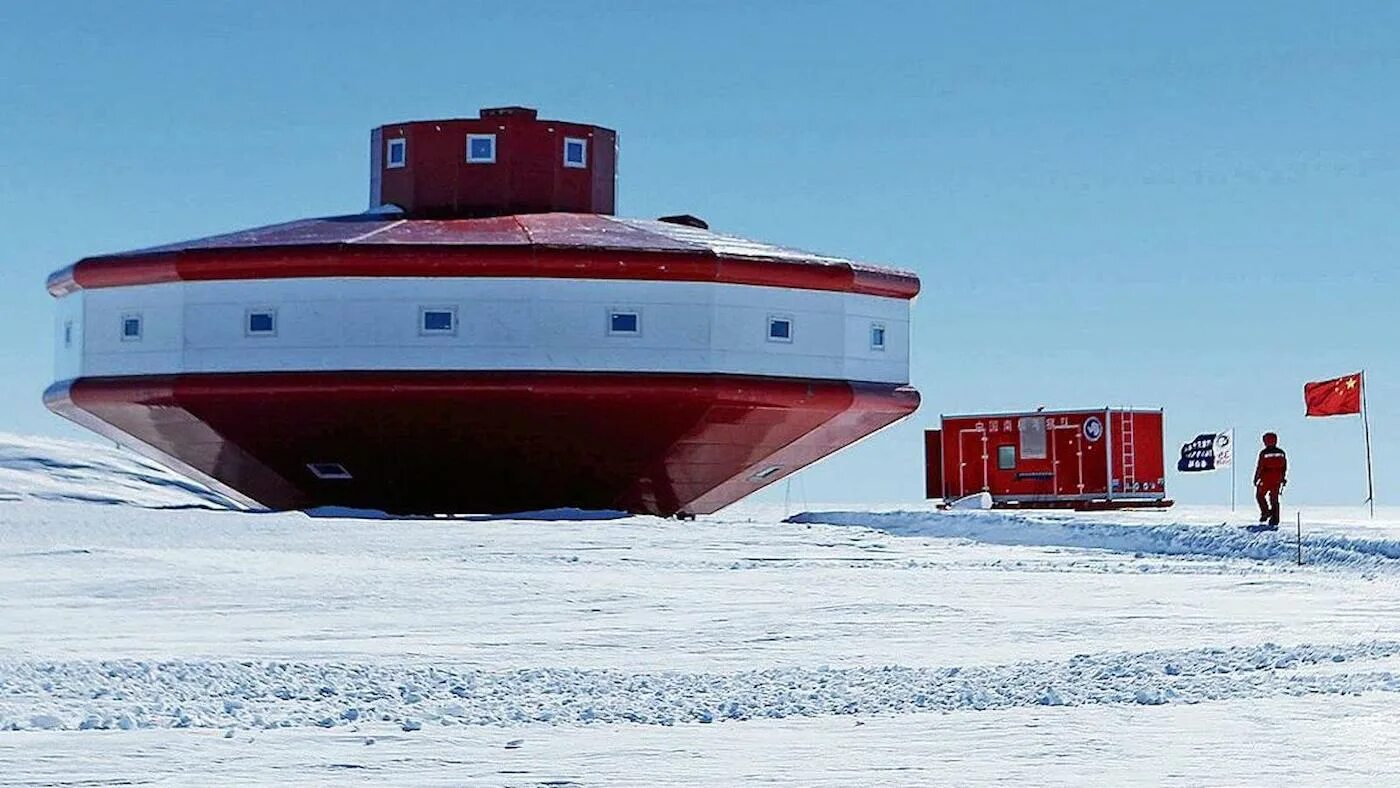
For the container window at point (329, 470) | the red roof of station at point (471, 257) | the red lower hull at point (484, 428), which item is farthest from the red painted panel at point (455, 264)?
the container window at point (329, 470)

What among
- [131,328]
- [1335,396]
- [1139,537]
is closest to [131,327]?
[131,328]

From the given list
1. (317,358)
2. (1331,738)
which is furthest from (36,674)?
(317,358)

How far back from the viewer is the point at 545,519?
27.8 meters

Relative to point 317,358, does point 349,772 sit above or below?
below

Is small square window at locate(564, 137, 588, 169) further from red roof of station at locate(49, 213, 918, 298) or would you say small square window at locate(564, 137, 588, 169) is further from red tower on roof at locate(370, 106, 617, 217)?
red roof of station at locate(49, 213, 918, 298)

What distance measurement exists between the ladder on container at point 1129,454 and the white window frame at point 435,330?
15513 mm

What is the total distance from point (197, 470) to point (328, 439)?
16.7ft

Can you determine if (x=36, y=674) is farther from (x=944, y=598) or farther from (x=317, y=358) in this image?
(x=317, y=358)

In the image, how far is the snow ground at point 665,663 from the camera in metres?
7.25

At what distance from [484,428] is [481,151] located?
354 inches

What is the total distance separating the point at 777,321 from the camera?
105 ft

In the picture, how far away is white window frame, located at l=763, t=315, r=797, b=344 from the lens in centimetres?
3191

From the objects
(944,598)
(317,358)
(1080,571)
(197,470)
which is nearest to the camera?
(944,598)

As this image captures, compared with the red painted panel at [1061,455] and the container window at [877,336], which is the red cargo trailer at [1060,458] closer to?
the red painted panel at [1061,455]
